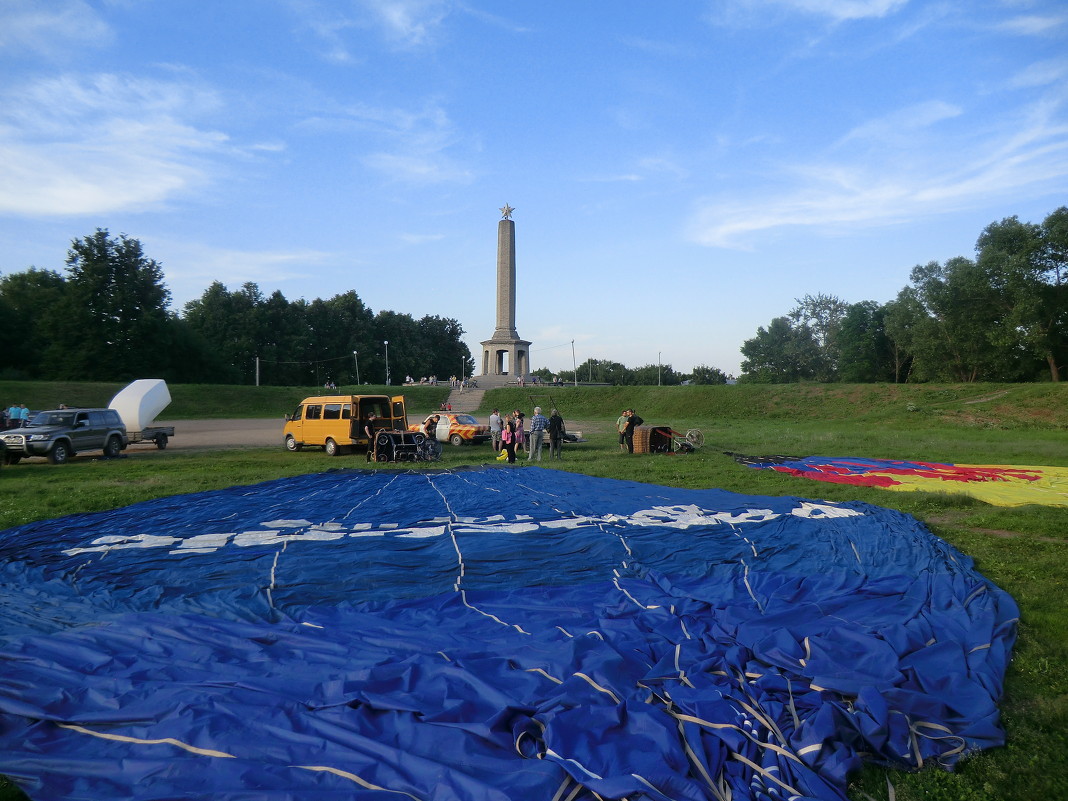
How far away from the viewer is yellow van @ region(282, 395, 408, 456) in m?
20.8

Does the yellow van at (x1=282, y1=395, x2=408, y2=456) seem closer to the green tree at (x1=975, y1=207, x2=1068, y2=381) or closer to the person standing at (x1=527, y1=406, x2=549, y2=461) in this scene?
the person standing at (x1=527, y1=406, x2=549, y2=461)

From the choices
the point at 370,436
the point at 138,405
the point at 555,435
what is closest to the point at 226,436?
the point at 138,405

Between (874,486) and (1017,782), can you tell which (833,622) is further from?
(874,486)

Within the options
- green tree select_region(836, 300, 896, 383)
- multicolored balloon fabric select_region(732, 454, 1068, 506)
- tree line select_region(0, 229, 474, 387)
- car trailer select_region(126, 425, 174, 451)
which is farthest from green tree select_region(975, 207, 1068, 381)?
tree line select_region(0, 229, 474, 387)

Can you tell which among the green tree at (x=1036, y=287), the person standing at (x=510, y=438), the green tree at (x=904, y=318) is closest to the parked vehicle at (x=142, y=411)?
the person standing at (x=510, y=438)

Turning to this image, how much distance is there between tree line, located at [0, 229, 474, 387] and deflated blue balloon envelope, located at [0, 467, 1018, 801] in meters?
54.8

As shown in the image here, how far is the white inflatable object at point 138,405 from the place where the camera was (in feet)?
79.9

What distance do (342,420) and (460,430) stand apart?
4457 mm

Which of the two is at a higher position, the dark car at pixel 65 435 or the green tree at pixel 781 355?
the green tree at pixel 781 355

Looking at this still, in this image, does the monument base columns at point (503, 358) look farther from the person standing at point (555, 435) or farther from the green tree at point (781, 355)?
the person standing at point (555, 435)

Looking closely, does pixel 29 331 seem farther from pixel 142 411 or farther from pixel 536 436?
pixel 536 436

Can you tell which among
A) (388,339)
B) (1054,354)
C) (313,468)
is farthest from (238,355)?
(1054,354)

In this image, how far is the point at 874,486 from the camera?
1351 centimetres

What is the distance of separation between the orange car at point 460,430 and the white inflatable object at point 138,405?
30.6 ft
